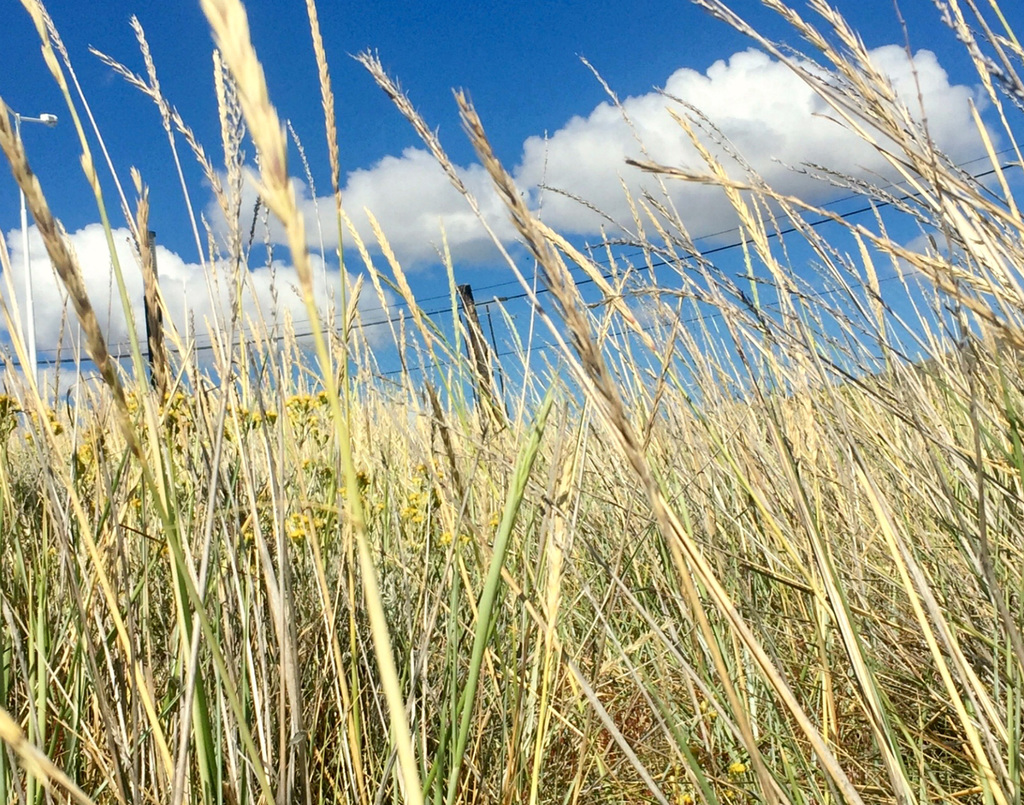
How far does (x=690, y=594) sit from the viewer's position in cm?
49

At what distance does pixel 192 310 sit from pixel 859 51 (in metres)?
0.89

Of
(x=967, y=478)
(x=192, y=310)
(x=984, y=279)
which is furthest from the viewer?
(x=192, y=310)

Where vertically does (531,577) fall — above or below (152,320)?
below

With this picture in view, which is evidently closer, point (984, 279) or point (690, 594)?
point (690, 594)

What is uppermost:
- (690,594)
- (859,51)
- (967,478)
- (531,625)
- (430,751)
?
(859,51)

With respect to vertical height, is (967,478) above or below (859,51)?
below

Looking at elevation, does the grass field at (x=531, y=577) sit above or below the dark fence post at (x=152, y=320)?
below

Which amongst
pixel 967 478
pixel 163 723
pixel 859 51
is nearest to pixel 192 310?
pixel 163 723

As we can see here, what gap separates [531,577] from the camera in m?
1.19

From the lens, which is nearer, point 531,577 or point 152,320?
point 152,320

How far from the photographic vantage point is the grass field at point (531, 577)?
63 centimetres

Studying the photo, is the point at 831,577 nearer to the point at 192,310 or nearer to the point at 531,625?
the point at 531,625

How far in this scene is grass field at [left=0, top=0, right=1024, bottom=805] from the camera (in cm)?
63

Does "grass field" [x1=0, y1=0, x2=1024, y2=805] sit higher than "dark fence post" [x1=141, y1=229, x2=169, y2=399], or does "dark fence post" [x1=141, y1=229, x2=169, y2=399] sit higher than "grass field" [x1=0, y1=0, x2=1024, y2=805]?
"dark fence post" [x1=141, y1=229, x2=169, y2=399]
